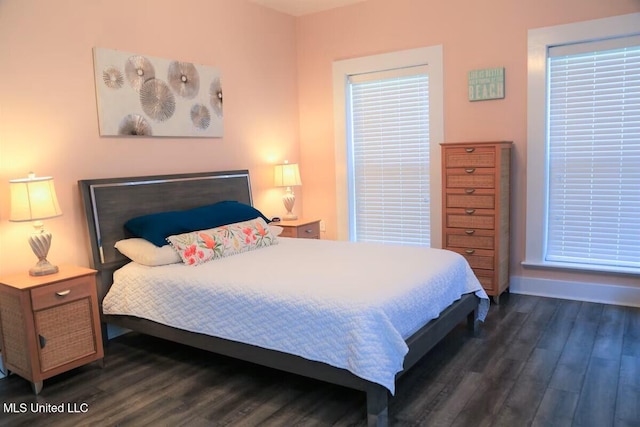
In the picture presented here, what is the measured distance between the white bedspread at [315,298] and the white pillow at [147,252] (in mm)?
53

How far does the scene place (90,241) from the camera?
3303mm

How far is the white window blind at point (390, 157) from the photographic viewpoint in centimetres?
471

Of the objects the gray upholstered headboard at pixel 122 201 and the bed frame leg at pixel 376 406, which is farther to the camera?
the gray upholstered headboard at pixel 122 201

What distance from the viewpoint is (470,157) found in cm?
401

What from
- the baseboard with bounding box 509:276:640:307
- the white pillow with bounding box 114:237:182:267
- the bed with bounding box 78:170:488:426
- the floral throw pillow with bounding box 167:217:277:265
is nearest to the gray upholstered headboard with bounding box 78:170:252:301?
the bed with bounding box 78:170:488:426

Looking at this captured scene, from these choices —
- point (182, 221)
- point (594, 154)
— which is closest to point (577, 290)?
point (594, 154)

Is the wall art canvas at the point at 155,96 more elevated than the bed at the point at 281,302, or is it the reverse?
the wall art canvas at the point at 155,96

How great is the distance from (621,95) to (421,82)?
1608 mm

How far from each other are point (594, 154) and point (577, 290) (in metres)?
1.09

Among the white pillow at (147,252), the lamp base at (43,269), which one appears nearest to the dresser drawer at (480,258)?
the white pillow at (147,252)

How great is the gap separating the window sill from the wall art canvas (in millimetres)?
2887

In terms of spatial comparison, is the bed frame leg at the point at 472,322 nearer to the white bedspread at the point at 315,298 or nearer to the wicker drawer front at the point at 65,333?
the white bedspread at the point at 315,298

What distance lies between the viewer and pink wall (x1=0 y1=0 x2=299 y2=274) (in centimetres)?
301

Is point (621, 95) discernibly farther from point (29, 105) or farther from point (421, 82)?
point (29, 105)
